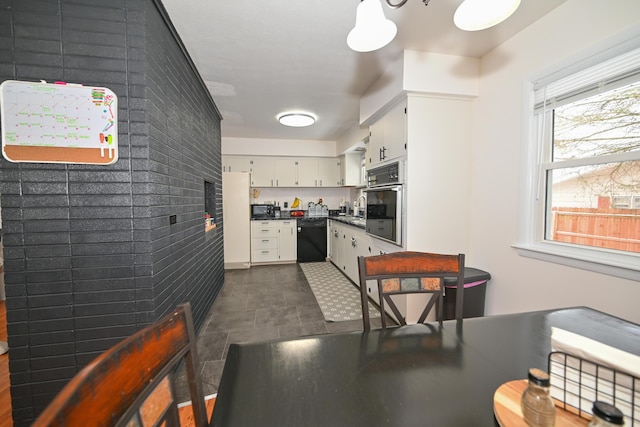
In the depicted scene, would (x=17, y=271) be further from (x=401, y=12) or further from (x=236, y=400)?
(x=401, y=12)

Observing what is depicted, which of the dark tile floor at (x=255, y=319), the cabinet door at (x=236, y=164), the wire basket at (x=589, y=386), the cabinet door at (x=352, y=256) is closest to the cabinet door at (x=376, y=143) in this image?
the cabinet door at (x=352, y=256)

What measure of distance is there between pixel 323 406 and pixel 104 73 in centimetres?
189

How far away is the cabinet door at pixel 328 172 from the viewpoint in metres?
5.34

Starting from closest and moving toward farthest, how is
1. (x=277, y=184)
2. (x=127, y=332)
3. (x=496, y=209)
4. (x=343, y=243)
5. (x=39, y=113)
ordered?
(x=39, y=113), (x=127, y=332), (x=496, y=209), (x=343, y=243), (x=277, y=184)

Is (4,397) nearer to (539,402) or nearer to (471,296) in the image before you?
(539,402)

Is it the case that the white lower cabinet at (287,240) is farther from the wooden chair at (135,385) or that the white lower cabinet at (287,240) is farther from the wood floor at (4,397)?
the wooden chair at (135,385)

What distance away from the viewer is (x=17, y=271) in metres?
1.33

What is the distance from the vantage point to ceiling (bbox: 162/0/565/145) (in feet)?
5.31

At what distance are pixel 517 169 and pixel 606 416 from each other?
1.96 metres

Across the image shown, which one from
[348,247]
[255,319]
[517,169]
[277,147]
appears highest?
[277,147]

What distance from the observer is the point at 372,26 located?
3.37ft

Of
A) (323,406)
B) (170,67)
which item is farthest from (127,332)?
(170,67)

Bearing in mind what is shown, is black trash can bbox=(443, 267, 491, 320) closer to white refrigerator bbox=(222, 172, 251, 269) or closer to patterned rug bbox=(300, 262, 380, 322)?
patterned rug bbox=(300, 262, 380, 322)

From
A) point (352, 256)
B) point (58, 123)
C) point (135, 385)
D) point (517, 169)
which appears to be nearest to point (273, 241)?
point (352, 256)
